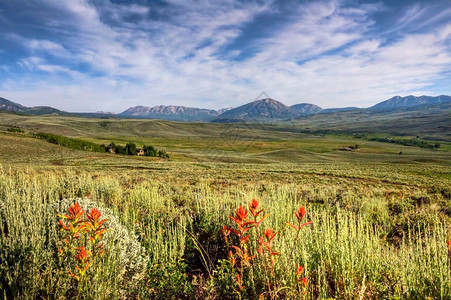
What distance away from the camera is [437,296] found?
7.91ft

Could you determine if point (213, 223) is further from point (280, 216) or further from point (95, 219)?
point (95, 219)

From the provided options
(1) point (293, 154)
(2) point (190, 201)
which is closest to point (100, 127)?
(1) point (293, 154)

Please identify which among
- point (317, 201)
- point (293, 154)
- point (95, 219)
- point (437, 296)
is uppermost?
point (95, 219)

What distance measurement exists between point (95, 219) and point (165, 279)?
1.58 m

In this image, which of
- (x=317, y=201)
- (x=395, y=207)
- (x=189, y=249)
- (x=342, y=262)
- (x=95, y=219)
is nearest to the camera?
(x=95, y=219)

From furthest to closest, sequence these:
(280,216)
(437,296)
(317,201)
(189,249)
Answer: (317,201) → (280,216) → (189,249) → (437,296)

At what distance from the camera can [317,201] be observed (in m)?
9.77

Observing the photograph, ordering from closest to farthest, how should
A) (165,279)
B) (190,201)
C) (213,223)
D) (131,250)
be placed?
1. (165,279)
2. (131,250)
3. (213,223)
4. (190,201)

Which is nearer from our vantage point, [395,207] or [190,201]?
[190,201]

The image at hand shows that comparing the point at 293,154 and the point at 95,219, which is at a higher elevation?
the point at 95,219

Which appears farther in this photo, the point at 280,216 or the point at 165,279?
the point at 280,216

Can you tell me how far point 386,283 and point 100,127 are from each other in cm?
20698

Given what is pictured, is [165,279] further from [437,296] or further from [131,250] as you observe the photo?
[437,296]

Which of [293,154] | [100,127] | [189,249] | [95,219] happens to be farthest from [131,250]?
[100,127]
